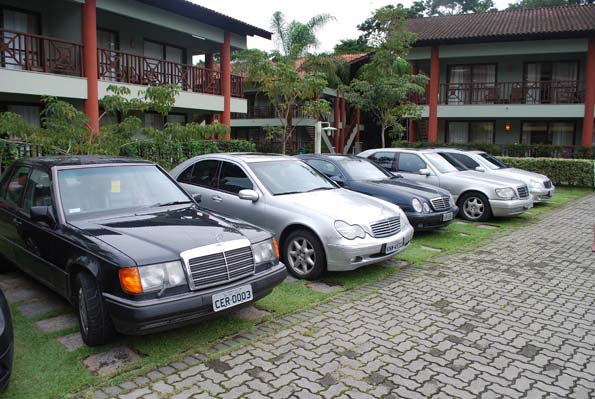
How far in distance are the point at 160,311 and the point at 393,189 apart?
575cm

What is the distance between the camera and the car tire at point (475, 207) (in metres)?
10.7

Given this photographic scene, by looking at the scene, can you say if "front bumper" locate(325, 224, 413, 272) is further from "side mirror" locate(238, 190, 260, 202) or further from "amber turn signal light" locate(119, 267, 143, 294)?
"amber turn signal light" locate(119, 267, 143, 294)

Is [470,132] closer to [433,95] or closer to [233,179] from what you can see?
[433,95]

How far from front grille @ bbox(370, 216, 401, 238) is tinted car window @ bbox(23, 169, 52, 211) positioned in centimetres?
379

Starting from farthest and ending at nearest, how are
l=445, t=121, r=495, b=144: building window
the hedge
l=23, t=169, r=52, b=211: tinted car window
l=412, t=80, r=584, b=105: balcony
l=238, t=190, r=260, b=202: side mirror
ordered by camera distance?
l=445, t=121, r=495, b=144: building window
l=412, t=80, r=584, b=105: balcony
the hedge
l=238, t=190, r=260, b=202: side mirror
l=23, t=169, r=52, b=211: tinted car window

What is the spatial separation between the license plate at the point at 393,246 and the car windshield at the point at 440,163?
515 cm

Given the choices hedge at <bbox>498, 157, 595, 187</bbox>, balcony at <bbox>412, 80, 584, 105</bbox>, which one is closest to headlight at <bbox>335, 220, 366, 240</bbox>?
hedge at <bbox>498, 157, 595, 187</bbox>

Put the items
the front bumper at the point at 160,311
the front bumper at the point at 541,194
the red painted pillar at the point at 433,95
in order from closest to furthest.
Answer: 1. the front bumper at the point at 160,311
2. the front bumper at the point at 541,194
3. the red painted pillar at the point at 433,95

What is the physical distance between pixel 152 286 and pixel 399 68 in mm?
18253

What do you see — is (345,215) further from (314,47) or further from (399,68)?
(314,47)

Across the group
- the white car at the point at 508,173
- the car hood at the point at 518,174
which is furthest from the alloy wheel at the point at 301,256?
the car hood at the point at 518,174

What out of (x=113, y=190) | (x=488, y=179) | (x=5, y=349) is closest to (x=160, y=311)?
(x=5, y=349)

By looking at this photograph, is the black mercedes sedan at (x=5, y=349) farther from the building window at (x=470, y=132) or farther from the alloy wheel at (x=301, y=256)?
the building window at (x=470, y=132)

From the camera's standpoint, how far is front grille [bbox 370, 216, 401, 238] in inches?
252
